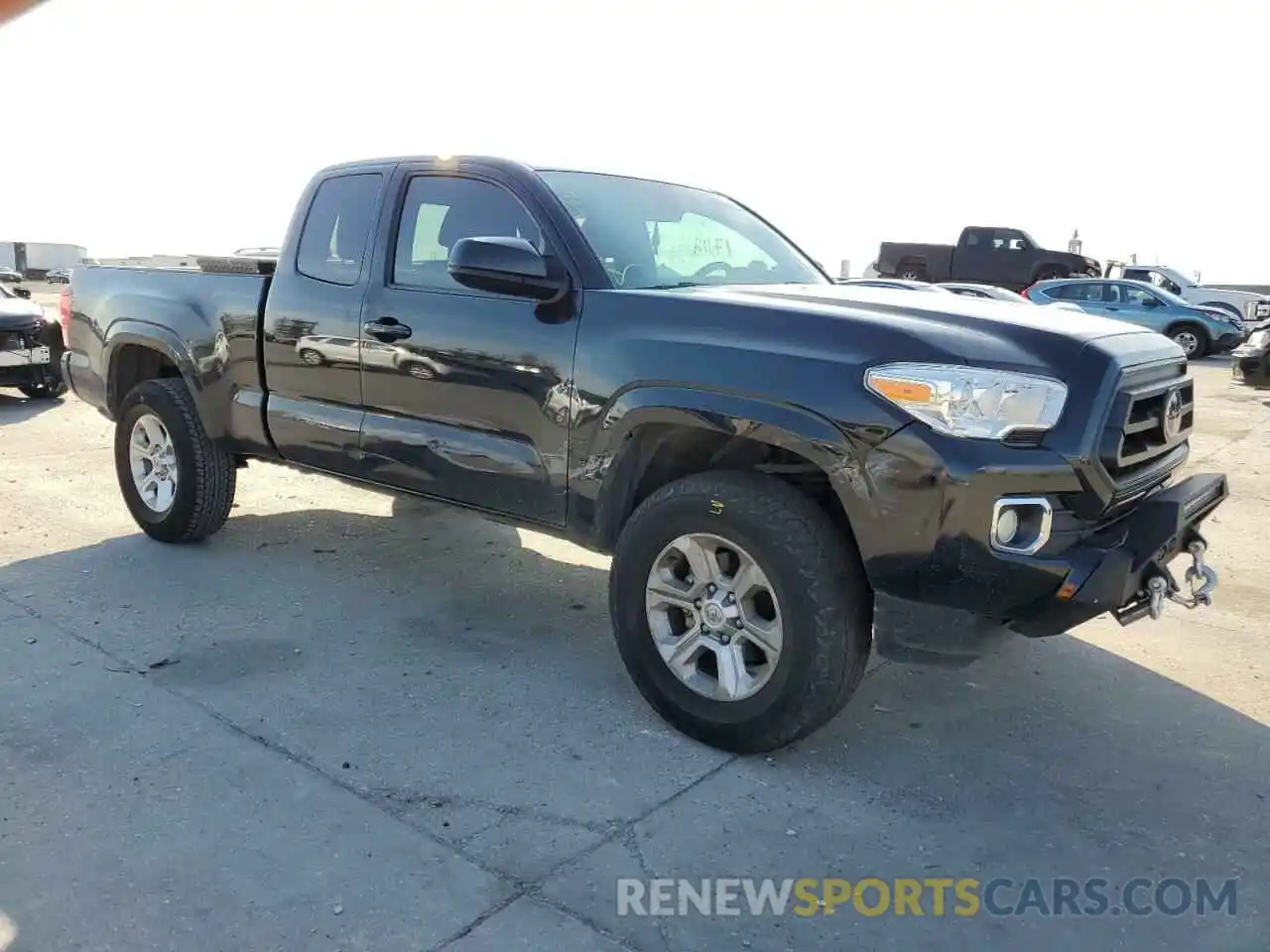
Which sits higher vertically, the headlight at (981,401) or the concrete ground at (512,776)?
the headlight at (981,401)

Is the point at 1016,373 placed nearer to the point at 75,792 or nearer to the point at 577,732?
the point at 577,732

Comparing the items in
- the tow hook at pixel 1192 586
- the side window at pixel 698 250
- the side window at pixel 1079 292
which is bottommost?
the tow hook at pixel 1192 586

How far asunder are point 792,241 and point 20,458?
251 inches

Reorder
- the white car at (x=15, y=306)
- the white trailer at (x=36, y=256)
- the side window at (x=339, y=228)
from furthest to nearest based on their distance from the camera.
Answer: the white trailer at (x=36, y=256), the white car at (x=15, y=306), the side window at (x=339, y=228)

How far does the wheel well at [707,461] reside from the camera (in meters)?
3.38

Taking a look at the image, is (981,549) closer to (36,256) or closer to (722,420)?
(722,420)

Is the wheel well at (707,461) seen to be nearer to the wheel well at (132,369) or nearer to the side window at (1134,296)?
the wheel well at (132,369)

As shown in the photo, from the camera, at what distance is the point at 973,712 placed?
12.5 ft

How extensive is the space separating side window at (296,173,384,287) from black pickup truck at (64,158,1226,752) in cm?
2

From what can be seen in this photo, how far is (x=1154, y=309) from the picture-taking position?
19859 millimetres

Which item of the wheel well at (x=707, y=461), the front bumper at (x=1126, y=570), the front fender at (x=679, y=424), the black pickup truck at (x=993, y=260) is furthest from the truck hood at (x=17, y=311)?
the black pickup truck at (x=993, y=260)

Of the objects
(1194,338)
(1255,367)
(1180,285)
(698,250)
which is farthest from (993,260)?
(698,250)

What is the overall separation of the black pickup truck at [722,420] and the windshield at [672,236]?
0.02 meters

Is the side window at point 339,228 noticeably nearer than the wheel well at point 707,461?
No
